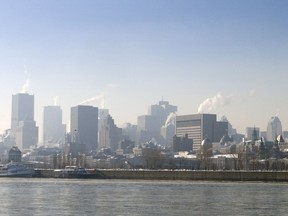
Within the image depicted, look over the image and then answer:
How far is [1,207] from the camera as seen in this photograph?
219ft

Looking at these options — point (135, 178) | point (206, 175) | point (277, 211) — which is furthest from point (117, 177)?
point (277, 211)

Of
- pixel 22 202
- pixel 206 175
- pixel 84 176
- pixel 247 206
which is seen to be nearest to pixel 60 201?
pixel 22 202

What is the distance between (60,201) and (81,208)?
973 centimetres

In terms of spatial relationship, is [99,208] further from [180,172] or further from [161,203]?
[180,172]

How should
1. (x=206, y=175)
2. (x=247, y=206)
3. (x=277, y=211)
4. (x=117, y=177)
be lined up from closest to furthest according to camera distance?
(x=277, y=211) < (x=247, y=206) < (x=206, y=175) < (x=117, y=177)

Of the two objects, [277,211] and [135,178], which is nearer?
[277,211]

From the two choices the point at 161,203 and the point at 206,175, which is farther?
the point at 206,175

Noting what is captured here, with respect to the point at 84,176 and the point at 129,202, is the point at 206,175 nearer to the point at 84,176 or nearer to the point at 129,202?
the point at 84,176

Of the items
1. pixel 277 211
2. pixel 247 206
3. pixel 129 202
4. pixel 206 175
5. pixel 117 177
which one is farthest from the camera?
pixel 117 177

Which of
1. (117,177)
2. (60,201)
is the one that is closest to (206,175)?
(117,177)

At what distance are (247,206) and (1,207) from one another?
2282 centimetres

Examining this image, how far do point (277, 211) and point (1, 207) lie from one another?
24826 mm

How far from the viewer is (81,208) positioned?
66.0 m

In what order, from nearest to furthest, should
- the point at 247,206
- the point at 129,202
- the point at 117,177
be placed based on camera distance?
the point at 247,206
the point at 129,202
the point at 117,177
